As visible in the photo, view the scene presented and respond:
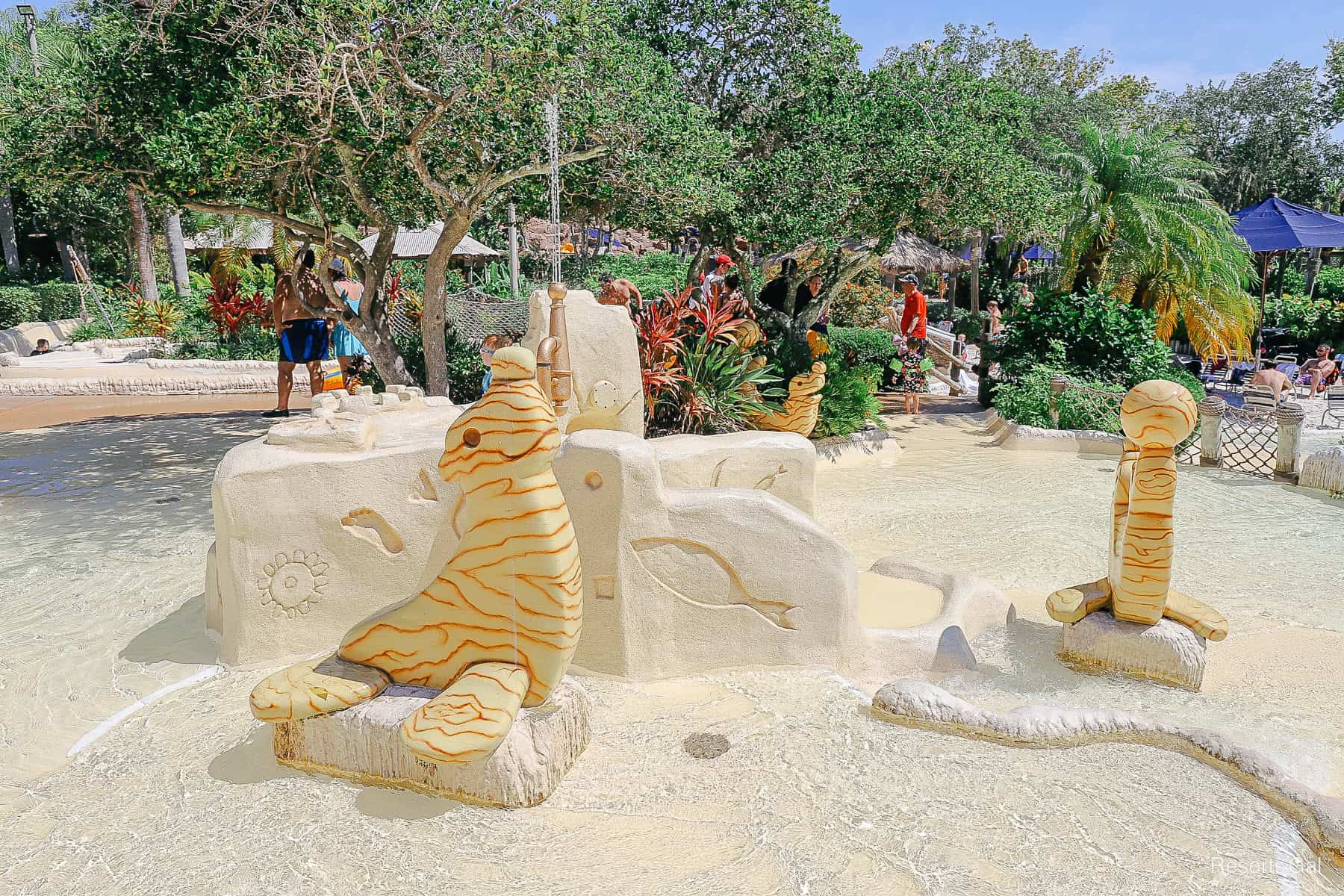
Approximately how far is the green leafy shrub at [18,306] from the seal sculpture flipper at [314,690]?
22538 millimetres

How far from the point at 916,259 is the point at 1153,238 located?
9.52 metres

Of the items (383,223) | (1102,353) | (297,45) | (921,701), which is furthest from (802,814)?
(1102,353)

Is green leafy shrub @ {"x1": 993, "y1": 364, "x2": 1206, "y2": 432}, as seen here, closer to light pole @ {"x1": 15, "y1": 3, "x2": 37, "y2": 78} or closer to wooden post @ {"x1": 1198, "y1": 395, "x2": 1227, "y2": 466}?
wooden post @ {"x1": 1198, "y1": 395, "x2": 1227, "y2": 466}

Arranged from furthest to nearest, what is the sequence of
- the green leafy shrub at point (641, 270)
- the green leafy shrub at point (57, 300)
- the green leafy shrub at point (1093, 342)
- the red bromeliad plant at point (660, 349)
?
the green leafy shrub at point (641, 270)
the green leafy shrub at point (57, 300)
the green leafy shrub at point (1093, 342)
the red bromeliad plant at point (660, 349)

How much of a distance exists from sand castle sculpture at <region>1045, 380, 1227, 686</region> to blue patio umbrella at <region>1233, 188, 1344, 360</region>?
13.1 m

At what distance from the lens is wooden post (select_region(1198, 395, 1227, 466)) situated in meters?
10.0

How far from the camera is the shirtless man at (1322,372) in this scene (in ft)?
44.9

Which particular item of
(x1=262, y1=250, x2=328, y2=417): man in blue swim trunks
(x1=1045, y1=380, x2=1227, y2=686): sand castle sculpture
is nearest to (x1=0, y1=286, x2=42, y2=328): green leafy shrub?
(x1=262, y1=250, x2=328, y2=417): man in blue swim trunks

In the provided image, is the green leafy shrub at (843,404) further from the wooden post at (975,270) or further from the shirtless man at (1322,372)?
the wooden post at (975,270)

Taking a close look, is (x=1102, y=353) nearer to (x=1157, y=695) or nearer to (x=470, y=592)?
(x=1157, y=695)

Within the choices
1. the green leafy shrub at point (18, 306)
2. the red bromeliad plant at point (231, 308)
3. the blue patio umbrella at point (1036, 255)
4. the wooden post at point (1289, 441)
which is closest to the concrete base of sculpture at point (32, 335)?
the green leafy shrub at point (18, 306)

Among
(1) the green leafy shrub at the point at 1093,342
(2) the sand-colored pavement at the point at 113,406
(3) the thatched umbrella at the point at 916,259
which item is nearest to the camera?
(2) the sand-colored pavement at the point at 113,406

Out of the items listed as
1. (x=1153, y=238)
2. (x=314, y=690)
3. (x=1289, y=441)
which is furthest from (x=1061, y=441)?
(x=314, y=690)

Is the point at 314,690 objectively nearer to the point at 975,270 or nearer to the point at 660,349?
the point at 660,349
